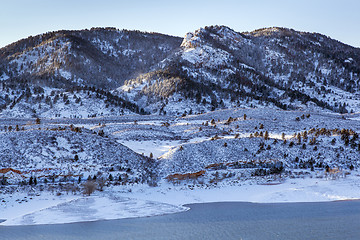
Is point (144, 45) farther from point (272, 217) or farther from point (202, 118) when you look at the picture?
point (272, 217)

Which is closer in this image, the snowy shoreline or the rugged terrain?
the snowy shoreline

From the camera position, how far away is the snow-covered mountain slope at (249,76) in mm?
96644

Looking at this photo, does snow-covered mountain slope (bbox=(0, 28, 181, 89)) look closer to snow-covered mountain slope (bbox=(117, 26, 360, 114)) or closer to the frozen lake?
snow-covered mountain slope (bbox=(117, 26, 360, 114))

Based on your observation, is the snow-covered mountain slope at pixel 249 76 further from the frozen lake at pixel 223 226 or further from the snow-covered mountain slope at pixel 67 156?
the frozen lake at pixel 223 226

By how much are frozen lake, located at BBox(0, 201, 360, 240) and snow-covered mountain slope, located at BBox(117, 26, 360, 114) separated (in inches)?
2518

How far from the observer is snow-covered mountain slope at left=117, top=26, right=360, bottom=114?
96.6 meters

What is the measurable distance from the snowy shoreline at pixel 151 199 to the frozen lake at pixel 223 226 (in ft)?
5.07

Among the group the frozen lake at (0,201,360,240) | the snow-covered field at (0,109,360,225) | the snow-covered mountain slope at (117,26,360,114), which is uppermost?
the snow-covered mountain slope at (117,26,360,114)

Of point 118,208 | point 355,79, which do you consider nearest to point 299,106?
point 355,79

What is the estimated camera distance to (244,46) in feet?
523

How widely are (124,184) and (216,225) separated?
12.6 metres

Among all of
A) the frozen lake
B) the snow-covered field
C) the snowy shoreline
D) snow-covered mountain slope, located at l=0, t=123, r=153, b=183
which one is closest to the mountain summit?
snow-covered mountain slope, located at l=0, t=123, r=153, b=183

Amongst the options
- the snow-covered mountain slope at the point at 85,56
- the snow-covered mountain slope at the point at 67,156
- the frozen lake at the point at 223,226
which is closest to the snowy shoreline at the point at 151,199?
the frozen lake at the point at 223,226

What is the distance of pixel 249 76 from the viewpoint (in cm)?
12181
